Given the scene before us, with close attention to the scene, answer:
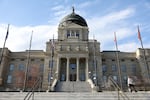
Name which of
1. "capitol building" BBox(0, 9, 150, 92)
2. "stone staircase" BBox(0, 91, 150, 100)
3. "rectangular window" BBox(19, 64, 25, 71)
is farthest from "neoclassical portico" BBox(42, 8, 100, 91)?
"stone staircase" BBox(0, 91, 150, 100)

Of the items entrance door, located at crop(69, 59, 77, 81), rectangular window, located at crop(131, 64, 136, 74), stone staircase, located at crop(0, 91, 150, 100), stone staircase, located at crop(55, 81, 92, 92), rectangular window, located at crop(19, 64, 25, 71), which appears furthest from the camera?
rectangular window, located at crop(131, 64, 136, 74)

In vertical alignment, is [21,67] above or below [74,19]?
below

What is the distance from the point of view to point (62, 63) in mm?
42438

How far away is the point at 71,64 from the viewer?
1665 inches

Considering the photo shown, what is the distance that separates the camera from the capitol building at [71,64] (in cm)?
4047

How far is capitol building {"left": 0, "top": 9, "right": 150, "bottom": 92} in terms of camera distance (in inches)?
1593

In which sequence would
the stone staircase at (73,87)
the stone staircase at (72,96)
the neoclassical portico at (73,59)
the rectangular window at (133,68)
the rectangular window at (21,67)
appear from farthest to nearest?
the rectangular window at (133,68), the rectangular window at (21,67), the neoclassical portico at (73,59), the stone staircase at (73,87), the stone staircase at (72,96)

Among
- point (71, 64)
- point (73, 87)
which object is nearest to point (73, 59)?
point (71, 64)

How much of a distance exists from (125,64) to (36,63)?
2137cm

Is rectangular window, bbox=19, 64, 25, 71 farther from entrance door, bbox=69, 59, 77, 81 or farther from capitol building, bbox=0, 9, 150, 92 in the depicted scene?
entrance door, bbox=69, 59, 77, 81

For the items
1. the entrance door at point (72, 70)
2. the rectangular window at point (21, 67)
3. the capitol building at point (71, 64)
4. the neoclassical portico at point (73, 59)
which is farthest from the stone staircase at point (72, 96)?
the rectangular window at point (21, 67)

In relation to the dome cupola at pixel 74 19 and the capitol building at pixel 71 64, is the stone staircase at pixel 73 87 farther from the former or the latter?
the dome cupola at pixel 74 19

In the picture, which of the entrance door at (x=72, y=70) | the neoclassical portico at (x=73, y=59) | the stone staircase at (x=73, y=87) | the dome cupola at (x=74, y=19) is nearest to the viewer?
the stone staircase at (x=73, y=87)

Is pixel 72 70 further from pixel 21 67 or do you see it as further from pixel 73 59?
pixel 21 67
